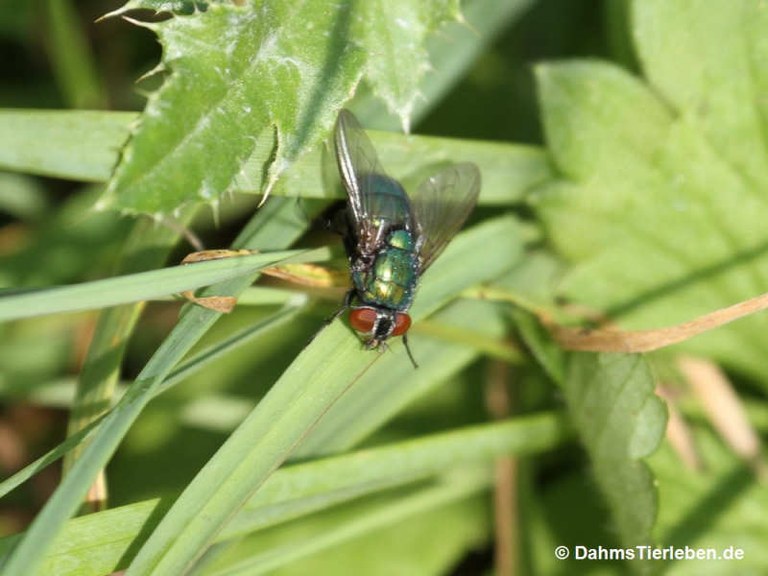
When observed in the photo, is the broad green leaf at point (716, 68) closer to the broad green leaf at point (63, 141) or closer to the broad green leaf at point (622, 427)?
the broad green leaf at point (622, 427)

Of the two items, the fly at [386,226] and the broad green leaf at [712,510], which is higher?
the fly at [386,226]

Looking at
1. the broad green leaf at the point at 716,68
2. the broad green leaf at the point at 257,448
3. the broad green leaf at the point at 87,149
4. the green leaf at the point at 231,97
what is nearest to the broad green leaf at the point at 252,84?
the green leaf at the point at 231,97

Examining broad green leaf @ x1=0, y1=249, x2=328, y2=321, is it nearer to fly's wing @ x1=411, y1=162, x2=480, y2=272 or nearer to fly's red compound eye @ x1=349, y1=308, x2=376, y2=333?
fly's red compound eye @ x1=349, y1=308, x2=376, y2=333

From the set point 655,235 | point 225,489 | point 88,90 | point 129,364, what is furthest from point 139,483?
point 655,235

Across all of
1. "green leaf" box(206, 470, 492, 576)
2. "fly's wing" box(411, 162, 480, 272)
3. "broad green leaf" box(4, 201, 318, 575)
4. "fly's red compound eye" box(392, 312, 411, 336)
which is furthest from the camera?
"green leaf" box(206, 470, 492, 576)

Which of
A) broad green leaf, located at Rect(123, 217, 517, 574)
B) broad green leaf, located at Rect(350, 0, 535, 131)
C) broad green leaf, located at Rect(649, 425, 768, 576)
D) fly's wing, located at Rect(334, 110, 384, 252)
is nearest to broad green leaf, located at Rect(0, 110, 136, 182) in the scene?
fly's wing, located at Rect(334, 110, 384, 252)

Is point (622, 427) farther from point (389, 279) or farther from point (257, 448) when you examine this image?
point (257, 448)
